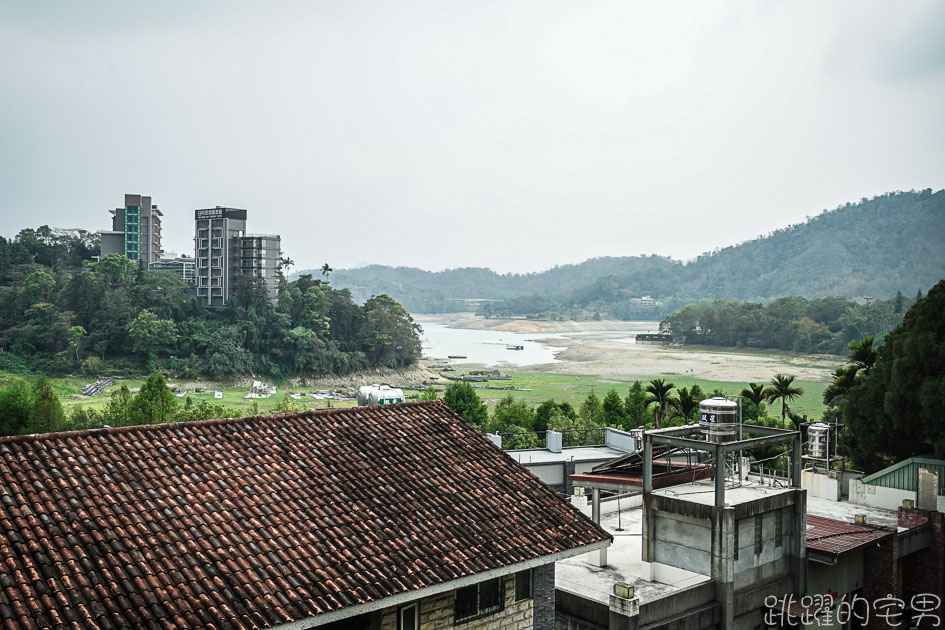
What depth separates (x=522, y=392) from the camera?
9869 cm

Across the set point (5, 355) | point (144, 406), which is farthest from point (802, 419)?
point (5, 355)

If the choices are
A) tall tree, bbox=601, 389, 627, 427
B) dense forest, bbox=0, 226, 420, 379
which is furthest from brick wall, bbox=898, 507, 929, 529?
dense forest, bbox=0, 226, 420, 379

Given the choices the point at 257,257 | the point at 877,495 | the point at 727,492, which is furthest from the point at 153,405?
the point at 257,257

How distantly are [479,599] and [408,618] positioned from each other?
3.99 feet

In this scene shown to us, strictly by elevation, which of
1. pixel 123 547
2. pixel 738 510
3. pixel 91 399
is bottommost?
pixel 91 399

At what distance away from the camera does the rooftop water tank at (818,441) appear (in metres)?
26.9

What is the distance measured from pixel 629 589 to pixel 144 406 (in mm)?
48617

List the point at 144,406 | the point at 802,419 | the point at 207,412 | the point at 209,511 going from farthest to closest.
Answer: the point at 207,412 → the point at 144,406 → the point at 802,419 → the point at 209,511

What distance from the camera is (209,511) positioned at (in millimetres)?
9875

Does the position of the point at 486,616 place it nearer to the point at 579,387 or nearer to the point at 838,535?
the point at 838,535

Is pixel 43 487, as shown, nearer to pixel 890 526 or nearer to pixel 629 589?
pixel 629 589

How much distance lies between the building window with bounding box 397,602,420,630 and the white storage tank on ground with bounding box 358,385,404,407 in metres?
5.89

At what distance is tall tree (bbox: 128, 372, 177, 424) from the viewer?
5491cm

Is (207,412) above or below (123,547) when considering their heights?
below
